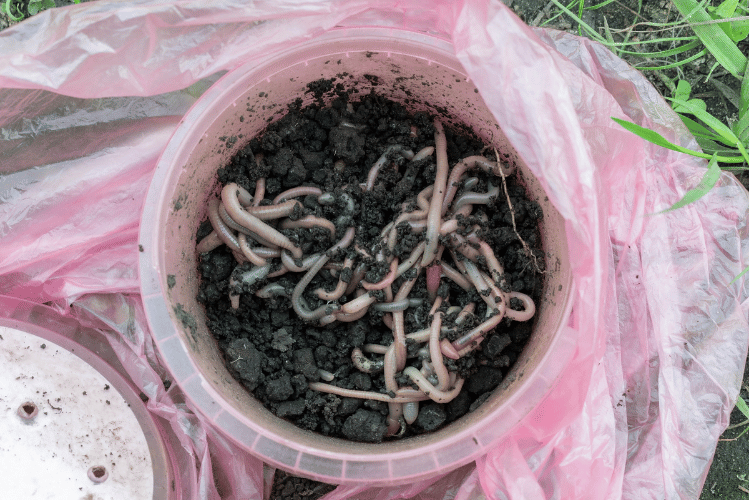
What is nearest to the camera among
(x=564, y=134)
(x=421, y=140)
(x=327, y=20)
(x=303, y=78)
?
(x=564, y=134)

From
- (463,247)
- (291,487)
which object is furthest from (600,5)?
(291,487)

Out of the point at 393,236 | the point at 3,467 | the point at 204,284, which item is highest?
the point at 393,236

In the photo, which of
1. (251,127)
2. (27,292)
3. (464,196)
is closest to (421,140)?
(464,196)

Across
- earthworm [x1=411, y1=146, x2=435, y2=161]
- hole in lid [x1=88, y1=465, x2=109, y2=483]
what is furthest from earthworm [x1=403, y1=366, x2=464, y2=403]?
hole in lid [x1=88, y1=465, x2=109, y2=483]

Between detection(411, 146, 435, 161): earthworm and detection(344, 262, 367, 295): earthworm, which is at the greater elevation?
detection(411, 146, 435, 161): earthworm

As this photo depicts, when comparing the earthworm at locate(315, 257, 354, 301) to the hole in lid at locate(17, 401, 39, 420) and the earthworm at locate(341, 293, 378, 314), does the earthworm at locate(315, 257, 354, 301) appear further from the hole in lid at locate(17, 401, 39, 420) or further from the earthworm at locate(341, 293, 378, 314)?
the hole in lid at locate(17, 401, 39, 420)

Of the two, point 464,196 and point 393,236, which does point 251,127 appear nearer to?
point 393,236

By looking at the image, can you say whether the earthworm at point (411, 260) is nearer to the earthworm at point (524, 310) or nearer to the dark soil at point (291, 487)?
the earthworm at point (524, 310)
